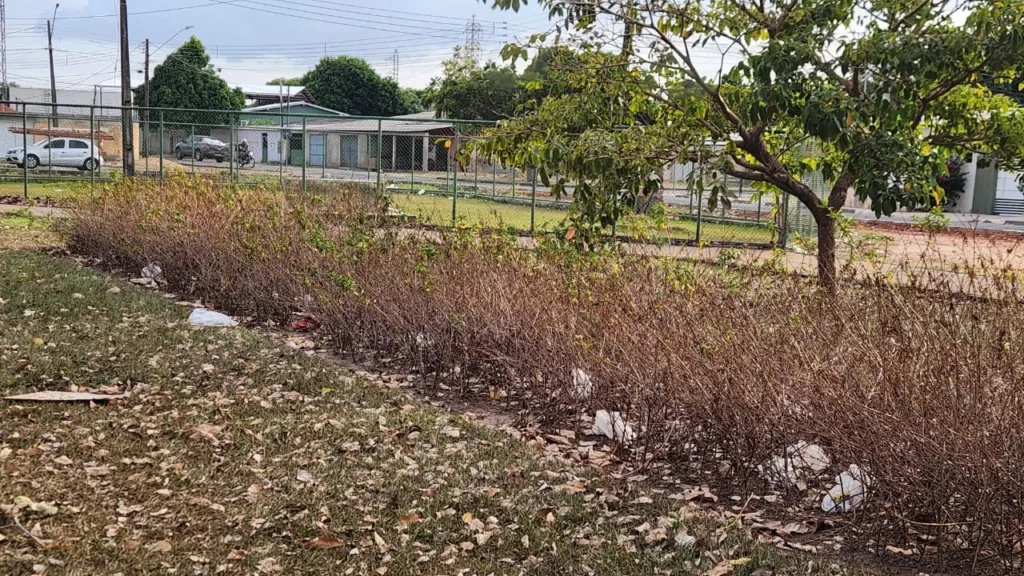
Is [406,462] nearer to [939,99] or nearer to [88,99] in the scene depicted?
[939,99]

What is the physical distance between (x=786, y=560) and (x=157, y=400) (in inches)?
140

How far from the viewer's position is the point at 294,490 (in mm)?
4098

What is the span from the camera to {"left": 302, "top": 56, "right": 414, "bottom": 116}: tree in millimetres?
77375

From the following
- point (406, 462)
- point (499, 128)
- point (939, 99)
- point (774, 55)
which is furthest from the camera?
point (499, 128)

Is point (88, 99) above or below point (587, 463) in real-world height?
above

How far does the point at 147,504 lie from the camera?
3.87 meters

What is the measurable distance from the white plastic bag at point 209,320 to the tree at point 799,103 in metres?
Result: 2.72

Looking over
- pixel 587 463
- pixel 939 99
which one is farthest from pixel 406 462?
pixel 939 99

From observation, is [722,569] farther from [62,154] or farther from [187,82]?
[187,82]

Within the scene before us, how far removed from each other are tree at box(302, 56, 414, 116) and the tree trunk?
240 ft

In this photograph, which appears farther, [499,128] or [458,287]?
[499,128]

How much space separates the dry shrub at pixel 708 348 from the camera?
3617mm

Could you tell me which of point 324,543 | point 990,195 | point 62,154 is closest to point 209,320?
point 324,543

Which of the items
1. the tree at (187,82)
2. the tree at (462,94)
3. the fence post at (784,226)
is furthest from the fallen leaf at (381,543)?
the tree at (187,82)
